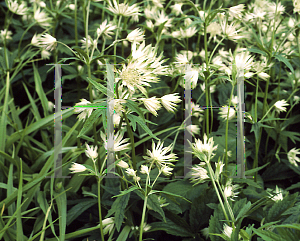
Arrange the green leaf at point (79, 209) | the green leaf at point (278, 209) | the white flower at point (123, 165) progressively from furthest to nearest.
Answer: the green leaf at point (79, 209), the green leaf at point (278, 209), the white flower at point (123, 165)

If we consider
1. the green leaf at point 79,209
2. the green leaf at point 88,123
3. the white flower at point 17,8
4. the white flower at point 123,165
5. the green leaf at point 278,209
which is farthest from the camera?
the white flower at point 17,8

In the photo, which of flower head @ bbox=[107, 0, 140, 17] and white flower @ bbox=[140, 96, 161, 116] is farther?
flower head @ bbox=[107, 0, 140, 17]

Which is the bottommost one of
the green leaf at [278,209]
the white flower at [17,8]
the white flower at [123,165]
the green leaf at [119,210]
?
the green leaf at [278,209]

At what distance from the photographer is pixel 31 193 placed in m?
1.10

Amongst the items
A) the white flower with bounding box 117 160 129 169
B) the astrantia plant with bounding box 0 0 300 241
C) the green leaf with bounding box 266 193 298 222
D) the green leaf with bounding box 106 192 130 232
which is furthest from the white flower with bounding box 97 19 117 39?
the green leaf with bounding box 266 193 298 222

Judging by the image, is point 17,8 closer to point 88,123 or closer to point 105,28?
point 105,28

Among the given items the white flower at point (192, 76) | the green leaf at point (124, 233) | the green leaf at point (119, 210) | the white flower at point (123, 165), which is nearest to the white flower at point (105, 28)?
the white flower at point (192, 76)

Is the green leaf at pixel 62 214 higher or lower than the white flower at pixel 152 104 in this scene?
lower

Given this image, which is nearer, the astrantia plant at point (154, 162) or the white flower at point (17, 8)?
the astrantia plant at point (154, 162)

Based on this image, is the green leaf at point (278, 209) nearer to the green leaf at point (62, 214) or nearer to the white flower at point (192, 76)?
the white flower at point (192, 76)

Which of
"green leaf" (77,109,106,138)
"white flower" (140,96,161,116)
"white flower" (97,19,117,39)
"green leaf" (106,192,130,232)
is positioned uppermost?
"white flower" (97,19,117,39)

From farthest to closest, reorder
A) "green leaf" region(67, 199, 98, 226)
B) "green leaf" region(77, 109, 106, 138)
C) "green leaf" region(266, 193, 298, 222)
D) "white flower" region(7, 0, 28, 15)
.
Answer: "white flower" region(7, 0, 28, 15) → "green leaf" region(67, 199, 98, 226) → "green leaf" region(266, 193, 298, 222) → "green leaf" region(77, 109, 106, 138)

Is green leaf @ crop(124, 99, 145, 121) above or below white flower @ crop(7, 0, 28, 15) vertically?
below

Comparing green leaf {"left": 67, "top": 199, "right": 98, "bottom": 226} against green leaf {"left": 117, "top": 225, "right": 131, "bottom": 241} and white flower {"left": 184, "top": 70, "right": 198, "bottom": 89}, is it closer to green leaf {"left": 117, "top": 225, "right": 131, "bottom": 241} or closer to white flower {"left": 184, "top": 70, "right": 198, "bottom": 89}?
green leaf {"left": 117, "top": 225, "right": 131, "bottom": 241}
